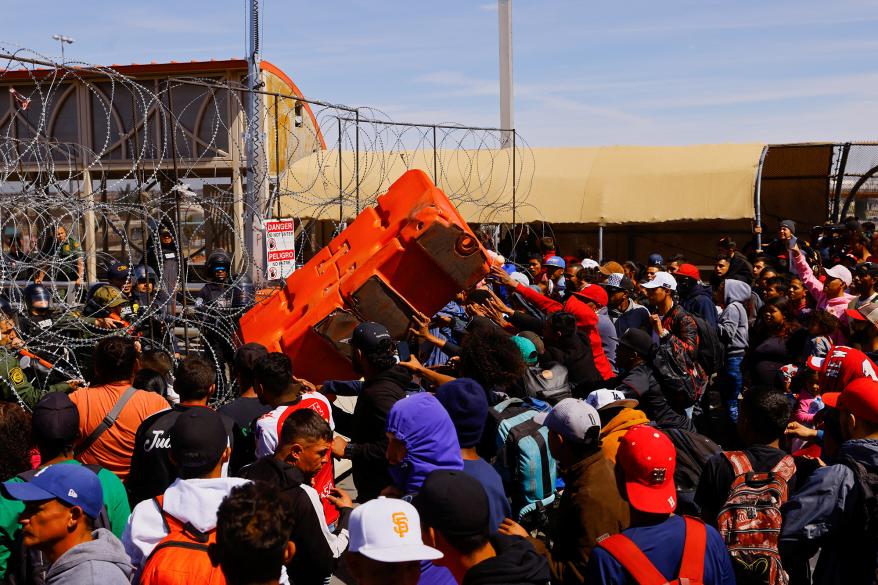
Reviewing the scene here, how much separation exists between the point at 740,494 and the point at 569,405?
760mm

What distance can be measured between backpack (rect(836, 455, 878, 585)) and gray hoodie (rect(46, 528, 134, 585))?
2496 millimetres

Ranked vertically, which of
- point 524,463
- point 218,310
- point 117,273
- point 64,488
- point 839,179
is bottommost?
point 524,463

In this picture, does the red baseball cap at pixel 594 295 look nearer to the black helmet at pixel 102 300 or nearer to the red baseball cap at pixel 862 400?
the black helmet at pixel 102 300

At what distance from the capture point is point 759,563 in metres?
3.17

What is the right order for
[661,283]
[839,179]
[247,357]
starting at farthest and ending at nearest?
[839,179]
[661,283]
[247,357]

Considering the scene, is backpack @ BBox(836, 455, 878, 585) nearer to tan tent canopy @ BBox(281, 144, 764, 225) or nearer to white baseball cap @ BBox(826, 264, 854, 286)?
white baseball cap @ BBox(826, 264, 854, 286)

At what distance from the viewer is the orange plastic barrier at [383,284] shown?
6332mm

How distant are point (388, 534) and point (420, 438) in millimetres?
1023

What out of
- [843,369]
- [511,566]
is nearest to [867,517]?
[511,566]

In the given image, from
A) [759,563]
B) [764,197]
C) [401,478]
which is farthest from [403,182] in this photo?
[764,197]

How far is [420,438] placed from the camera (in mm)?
3342

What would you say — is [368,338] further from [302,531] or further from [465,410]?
[302,531]

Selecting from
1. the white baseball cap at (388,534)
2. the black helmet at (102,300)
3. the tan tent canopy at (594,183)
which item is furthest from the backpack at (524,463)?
the tan tent canopy at (594,183)

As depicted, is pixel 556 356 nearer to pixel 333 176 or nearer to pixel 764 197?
pixel 333 176
